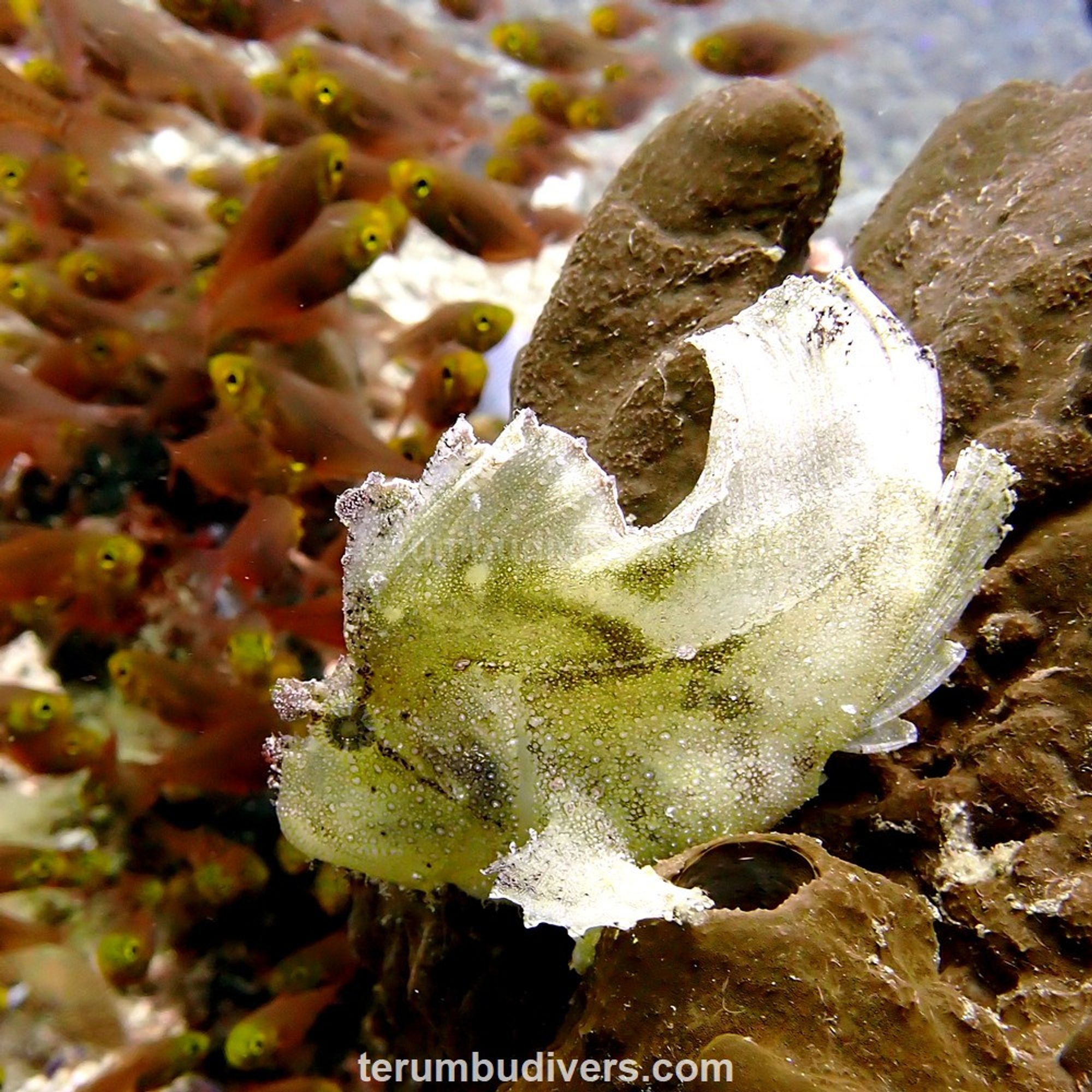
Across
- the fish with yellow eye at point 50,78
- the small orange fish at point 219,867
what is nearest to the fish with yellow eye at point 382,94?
the fish with yellow eye at point 50,78

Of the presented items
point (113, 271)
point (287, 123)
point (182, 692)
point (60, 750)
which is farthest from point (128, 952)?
point (287, 123)

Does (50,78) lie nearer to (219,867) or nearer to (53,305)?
(53,305)

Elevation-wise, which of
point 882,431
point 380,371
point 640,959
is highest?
point 882,431

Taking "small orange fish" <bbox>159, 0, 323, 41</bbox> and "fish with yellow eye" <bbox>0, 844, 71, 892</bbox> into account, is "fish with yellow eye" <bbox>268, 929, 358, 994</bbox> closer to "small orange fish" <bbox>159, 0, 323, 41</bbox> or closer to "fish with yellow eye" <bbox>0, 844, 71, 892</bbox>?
"fish with yellow eye" <bbox>0, 844, 71, 892</bbox>

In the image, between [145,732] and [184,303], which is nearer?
[145,732]

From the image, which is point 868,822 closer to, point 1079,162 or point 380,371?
point 1079,162

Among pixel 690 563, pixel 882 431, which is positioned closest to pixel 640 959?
pixel 690 563

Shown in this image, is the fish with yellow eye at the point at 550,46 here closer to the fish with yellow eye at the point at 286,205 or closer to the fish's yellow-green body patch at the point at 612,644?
the fish with yellow eye at the point at 286,205
